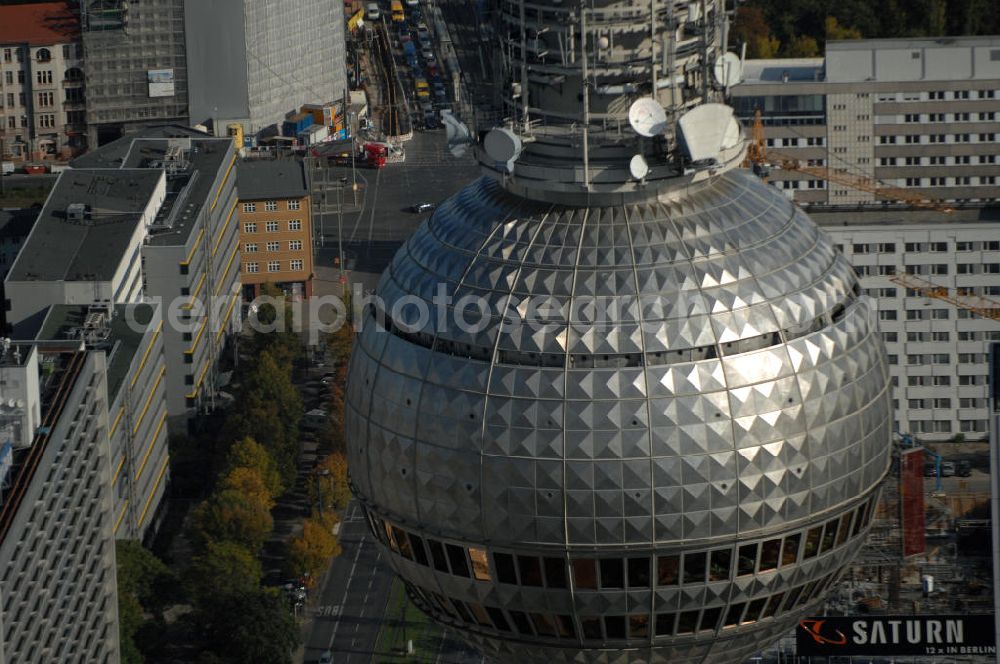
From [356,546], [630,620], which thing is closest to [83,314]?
[356,546]

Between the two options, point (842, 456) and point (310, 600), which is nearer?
point (842, 456)

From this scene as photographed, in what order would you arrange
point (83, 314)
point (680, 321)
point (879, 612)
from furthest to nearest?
point (83, 314) → point (879, 612) → point (680, 321)

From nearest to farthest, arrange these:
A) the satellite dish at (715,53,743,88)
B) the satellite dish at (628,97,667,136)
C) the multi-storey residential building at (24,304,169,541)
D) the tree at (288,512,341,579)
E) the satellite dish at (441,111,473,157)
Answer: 1. the satellite dish at (628,97,667,136)
2. the satellite dish at (715,53,743,88)
3. the satellite dish at (441,111,473,157)
4. the multi-storey residential building at (24,304,169,541)
5. the tree at (288,512,341,579)

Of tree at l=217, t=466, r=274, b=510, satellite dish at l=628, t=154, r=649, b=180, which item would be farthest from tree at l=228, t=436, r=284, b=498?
satellite dish at l=628, t=154, r=649, b=180

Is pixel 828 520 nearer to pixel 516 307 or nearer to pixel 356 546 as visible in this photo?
pixel 516 307

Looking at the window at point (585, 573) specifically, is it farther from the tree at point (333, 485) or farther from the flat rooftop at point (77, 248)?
the flat rooftop at point (77, 248)

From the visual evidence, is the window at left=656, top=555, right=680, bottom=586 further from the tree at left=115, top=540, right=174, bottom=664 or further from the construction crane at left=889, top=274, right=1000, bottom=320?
the construction crane at left=889, top=274, right=1000, bottom=320

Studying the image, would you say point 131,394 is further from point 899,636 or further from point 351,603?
point 899,636
